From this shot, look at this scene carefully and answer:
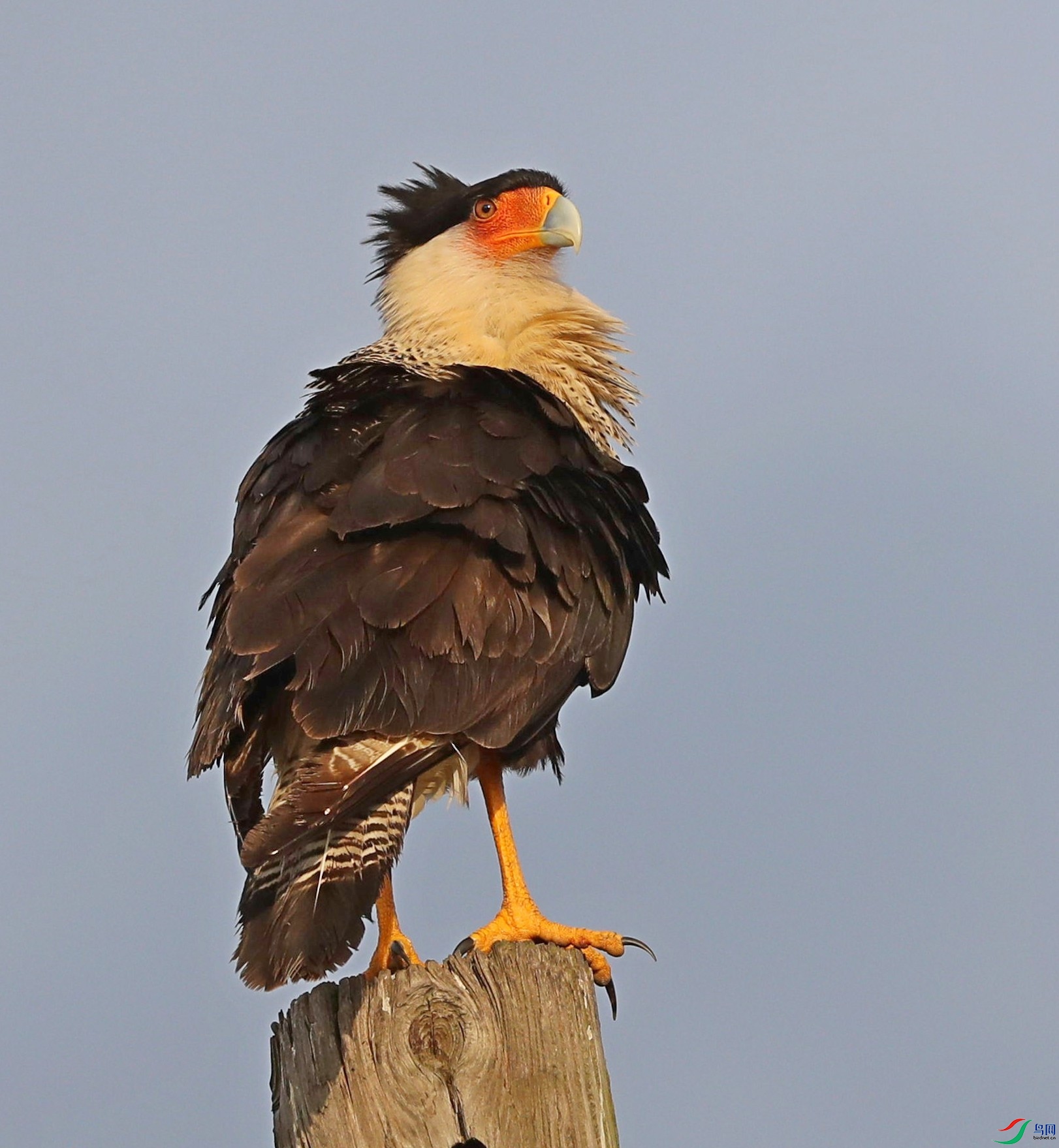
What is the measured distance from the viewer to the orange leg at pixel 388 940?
5.13 metres

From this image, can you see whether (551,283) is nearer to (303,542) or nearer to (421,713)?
(303,542)

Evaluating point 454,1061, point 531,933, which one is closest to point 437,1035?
point 454,1061

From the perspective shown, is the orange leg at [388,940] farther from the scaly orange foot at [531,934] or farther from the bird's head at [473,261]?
the bird's head at [473,261]

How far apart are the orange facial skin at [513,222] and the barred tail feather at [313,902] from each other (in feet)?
10.2

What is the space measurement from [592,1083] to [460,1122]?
313 millimetres

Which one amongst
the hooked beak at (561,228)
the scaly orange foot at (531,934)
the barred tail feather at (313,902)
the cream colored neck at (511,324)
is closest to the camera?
the barred tail feather at (313,902)

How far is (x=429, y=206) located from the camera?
680cm

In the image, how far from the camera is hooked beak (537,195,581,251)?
6477mm

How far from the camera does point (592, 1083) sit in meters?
3.68

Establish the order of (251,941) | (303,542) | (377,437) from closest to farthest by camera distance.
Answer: (251,941), (303,542), (377,437)

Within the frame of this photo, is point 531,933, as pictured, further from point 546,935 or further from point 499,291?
point 499,291

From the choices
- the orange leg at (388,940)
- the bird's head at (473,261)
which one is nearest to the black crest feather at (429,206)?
the bird's head at (473,261)

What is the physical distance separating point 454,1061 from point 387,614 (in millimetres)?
1310

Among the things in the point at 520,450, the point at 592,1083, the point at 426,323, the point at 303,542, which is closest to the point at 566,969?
the point at 592,1083
